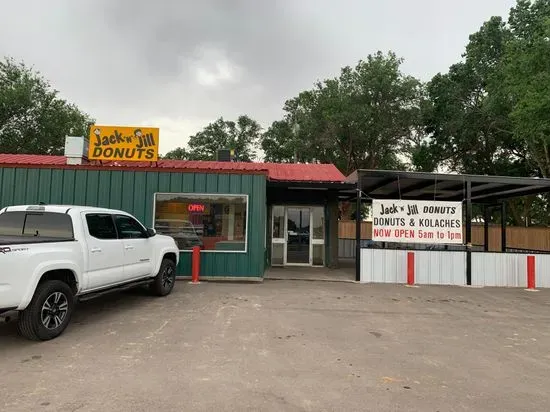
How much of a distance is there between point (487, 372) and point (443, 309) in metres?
3.70

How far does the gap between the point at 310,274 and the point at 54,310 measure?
835cm

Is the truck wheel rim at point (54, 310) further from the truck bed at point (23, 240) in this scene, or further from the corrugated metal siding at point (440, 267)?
the corrugated metal siding at point (440, 267)

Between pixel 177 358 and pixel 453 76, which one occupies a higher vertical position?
pixel 453 76

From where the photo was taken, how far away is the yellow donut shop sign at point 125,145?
1201cm

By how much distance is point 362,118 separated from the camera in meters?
28.0

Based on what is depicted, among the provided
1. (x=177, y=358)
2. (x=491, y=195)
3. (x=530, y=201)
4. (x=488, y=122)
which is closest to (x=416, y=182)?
(x=491, y=195)

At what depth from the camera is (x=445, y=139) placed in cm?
2861

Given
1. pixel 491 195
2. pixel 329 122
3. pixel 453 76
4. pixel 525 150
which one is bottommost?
pixel 491 195

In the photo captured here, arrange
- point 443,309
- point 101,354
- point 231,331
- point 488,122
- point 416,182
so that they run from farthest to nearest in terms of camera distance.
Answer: point 488,122, point 416,182, point 443,309, point 231,331, point 101,354

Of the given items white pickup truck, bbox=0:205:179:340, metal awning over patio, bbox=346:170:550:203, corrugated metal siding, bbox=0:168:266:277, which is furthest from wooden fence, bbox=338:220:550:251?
white pickup truck, bbox=0:205:179:340

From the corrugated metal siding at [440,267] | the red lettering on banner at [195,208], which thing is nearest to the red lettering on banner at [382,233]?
the corrugated metal siding at [440,267]

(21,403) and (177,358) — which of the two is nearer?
(21,403)

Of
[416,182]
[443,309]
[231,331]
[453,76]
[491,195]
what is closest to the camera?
[231,331]

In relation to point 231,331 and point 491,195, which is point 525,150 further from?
point 231,331
